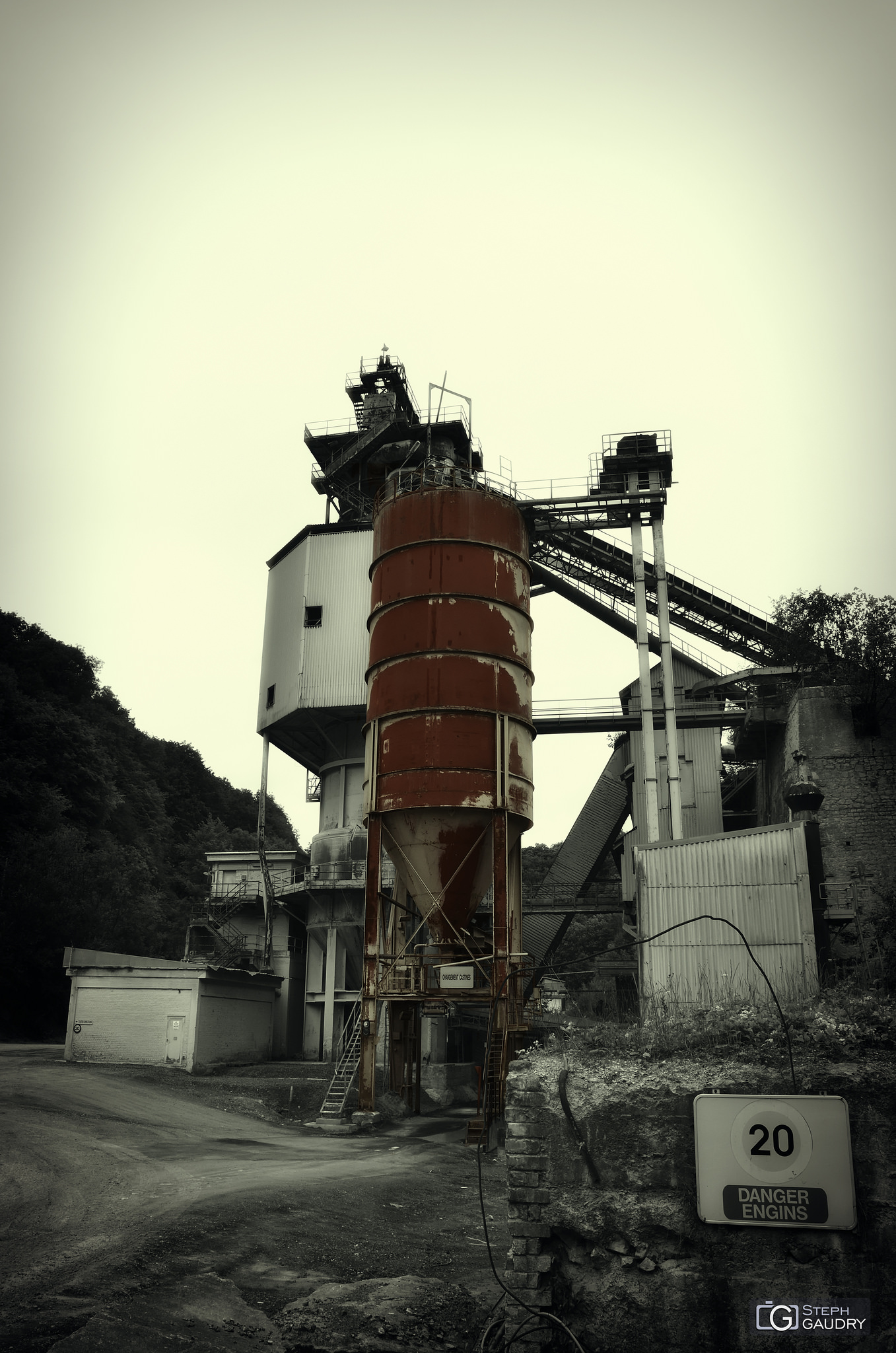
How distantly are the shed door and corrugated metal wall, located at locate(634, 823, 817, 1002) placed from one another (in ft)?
46.6

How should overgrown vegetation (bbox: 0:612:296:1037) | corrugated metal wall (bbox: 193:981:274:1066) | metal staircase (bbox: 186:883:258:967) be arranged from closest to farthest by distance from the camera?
corrugated metal wall (bbox: 193:981:274:1066) < metal staircase (bbox: 186:883:258:967) < overgrown vegetation (bbox: 0:612:296:1037)

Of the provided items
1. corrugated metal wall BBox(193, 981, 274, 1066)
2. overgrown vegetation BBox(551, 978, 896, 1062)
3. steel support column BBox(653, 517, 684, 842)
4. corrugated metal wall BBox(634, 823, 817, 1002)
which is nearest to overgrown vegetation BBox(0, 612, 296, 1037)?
corrugated metal wall BBox(193, 981, 274, 1066)

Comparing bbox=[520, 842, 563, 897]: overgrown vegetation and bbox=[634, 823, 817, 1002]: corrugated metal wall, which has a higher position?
bbox=[520, 842, 563, 897]: overgrown vegetation

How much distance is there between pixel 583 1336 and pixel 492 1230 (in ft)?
14.8

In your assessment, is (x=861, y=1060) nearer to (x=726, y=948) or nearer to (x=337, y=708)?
(x=726, y=948)

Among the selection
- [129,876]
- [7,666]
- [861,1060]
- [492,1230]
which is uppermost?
[7,666]

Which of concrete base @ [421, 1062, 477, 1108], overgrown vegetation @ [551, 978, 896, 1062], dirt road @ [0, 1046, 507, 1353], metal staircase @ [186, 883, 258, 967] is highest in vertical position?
metal staircase @ [186, 883, 258, 967]

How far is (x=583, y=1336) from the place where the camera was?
21.2 feet

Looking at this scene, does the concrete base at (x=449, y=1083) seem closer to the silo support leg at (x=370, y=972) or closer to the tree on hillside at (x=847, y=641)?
the silo support leg at (x=370, y=972)

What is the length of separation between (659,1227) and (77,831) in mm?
44177

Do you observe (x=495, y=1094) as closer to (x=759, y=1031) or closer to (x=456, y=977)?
(x=456, y=977)

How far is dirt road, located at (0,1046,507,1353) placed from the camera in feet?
24.4

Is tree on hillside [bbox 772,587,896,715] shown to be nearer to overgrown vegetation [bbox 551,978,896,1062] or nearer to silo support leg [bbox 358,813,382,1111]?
silo support leg [bbox 358,813,382,1111]

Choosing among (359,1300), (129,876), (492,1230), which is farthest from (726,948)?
(129,876)
